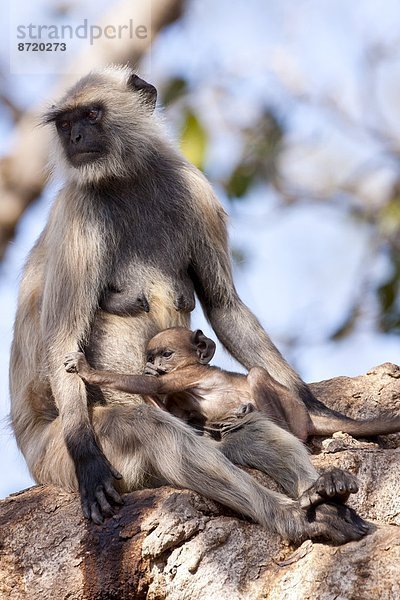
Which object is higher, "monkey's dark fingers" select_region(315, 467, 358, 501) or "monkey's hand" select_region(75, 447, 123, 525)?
"monkey's hand" select_region(75, 447, 123, 525)

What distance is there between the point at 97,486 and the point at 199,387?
0.75 m

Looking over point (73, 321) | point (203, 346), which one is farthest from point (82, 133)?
point (203, 346)

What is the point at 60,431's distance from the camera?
4.89 metres

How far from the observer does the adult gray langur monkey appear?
14.5 ft

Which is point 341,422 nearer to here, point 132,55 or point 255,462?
point 255,462

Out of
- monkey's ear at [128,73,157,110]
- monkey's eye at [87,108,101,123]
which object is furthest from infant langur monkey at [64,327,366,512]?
monkey's ear at [128,73,157,110]

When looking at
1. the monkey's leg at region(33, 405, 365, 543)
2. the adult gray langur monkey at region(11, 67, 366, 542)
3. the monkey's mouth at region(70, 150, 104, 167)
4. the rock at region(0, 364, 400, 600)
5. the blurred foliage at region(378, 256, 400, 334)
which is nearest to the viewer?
the rock at region(0, 364, 400, 600)

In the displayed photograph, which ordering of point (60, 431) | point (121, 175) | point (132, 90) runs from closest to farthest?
1. point (60, 431)
2. point (121, 175)
3. point (132, 90)

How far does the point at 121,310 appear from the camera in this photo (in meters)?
5.09

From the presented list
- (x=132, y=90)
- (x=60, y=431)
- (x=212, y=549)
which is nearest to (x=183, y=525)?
(x=212, y=549)

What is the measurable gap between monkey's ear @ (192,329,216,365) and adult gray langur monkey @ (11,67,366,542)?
0.16 metres

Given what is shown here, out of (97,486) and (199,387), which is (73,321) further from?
(97,486)

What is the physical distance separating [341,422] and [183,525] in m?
1.22

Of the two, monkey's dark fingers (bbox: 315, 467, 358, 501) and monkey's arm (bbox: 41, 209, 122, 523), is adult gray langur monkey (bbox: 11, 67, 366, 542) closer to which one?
monkey's arm (bbox: 41, 209, 122, 523)
